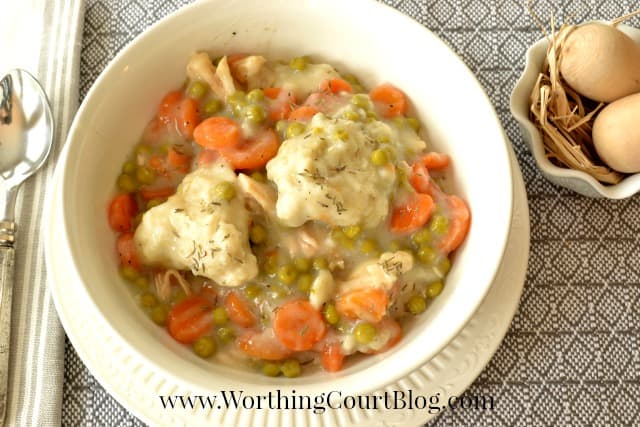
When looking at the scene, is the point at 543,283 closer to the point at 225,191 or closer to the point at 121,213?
the point at 225,191

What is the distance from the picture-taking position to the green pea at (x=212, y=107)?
2.73 meters

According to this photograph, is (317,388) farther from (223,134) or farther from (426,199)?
(223,134)

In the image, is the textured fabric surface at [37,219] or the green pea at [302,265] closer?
the green pea at [302,265]

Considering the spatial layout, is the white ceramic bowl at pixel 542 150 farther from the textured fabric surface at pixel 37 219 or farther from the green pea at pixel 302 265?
the textured fabric surface at pixel 37 219

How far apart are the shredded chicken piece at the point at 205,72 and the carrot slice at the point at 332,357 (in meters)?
1.14

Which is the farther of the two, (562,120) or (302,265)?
(562,120)

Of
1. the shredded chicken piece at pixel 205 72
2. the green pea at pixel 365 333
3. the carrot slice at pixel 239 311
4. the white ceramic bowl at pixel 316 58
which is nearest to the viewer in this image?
the white ceramic bowl at pixel 316 58

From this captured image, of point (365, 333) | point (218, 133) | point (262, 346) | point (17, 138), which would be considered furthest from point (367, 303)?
point (17, 138)

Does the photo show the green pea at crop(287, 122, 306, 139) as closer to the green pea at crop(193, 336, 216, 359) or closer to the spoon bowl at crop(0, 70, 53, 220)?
the green pea at crop(193, 336, 216, 359)

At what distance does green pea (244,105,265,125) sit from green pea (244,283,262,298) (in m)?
0.66

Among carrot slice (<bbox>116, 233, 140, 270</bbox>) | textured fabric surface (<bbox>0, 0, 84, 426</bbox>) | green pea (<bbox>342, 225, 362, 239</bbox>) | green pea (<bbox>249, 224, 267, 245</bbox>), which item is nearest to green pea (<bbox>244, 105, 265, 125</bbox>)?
green pea (<bbox>249, 224, 267, 245</bbox>)

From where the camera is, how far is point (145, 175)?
2.65 meters

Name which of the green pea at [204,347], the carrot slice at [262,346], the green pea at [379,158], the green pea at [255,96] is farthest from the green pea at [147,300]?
the green pea at [379,158]

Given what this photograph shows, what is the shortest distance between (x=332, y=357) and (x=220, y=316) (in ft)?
1.49
